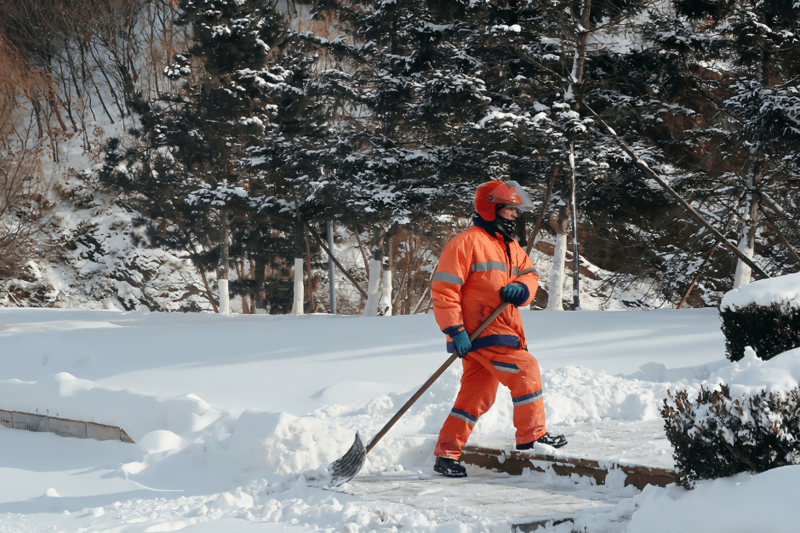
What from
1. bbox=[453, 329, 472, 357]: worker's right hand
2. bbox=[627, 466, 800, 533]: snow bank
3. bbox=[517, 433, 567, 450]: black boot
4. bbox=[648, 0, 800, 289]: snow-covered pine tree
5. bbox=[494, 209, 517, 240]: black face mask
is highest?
bbox=[648, 0, 800, 289]: snow-covered pine tree

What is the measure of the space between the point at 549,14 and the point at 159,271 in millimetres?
19555

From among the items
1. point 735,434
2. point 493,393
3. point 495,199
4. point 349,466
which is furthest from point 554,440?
point 735,434

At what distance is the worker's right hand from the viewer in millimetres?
3873

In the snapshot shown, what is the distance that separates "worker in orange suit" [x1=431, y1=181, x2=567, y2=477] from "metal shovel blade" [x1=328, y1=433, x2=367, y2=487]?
0.53 meters

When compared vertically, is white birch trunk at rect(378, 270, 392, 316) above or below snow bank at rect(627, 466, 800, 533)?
above

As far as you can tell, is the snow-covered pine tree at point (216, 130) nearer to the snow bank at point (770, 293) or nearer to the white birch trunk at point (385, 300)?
the white birch trunk at point (385, 300)

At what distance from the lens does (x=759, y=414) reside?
235 centimetres

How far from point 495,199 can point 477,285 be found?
59 centimetres

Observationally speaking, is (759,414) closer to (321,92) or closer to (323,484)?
(323,484)

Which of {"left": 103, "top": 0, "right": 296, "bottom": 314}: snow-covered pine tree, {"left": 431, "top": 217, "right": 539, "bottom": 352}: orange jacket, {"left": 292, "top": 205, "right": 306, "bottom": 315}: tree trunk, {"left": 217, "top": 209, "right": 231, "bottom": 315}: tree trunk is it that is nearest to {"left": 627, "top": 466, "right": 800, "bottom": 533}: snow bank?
{"left": 431, "top": 217, "right": 539, "bottom": 352}: orange jacket

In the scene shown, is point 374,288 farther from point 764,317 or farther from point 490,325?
point 490,325

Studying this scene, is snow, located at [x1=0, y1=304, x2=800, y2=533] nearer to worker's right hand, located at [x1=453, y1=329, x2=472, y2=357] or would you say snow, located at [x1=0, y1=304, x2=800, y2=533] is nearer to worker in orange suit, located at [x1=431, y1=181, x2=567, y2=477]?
worker in orange suit, located at [x1=431, y1=181, x2=567, y2=477]

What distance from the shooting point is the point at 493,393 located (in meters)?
4.11

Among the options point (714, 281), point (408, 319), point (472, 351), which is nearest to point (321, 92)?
point (408, 319)
